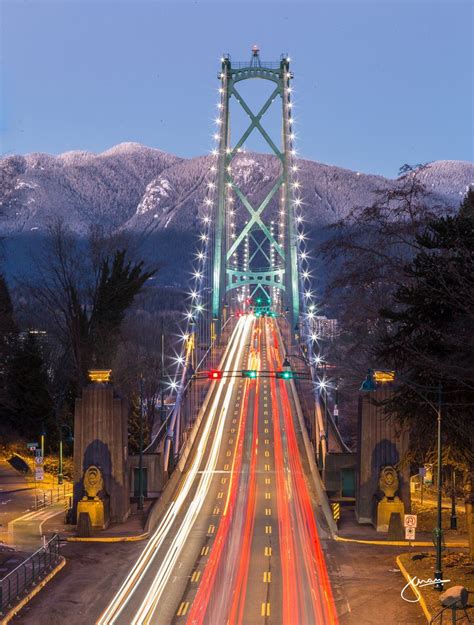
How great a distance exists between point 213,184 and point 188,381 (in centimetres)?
6285

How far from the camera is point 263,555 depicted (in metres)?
32.0

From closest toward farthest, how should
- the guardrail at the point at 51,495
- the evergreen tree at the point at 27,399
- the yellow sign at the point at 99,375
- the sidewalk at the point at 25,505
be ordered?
the sidewalk at the point at 25,505
the yellow sign at the point at 99,375
the guardrail at the point at 51,495
the evergreen tree at the point at 27,399

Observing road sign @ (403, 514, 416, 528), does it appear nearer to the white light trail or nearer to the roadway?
the roadway

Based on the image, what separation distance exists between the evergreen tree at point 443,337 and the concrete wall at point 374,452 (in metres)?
9.32

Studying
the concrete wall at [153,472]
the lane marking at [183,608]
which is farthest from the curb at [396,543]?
the concrete wall at [153,472]

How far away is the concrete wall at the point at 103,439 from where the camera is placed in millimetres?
38406

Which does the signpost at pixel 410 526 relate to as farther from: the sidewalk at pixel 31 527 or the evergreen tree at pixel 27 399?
the evergreen tree at pixel 27 399

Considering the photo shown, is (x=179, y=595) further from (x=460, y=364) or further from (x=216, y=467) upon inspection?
(x=216, y=467)

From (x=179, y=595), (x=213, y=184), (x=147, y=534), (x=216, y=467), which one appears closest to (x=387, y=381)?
(x=147, y=534)

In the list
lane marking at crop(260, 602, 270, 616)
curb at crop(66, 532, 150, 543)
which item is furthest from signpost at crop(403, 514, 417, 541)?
curb at crop(66, 532, 150, 543)

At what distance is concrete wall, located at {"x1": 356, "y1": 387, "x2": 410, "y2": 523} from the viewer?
3766 cm

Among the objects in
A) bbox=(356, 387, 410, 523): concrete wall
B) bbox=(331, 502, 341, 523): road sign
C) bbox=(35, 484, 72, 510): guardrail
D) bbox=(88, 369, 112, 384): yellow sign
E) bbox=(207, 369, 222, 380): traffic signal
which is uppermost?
bbox=(88, 369, 112, 384): yellow sign

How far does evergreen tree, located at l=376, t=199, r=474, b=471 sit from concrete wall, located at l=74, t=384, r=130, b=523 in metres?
14.2

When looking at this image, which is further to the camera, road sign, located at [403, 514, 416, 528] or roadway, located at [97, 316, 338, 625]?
road sign, located at [403, 514, 416, 528]
